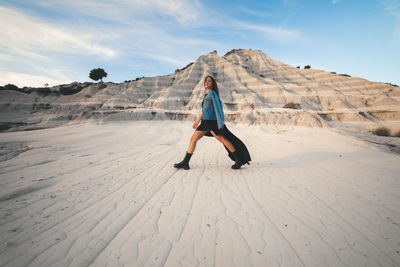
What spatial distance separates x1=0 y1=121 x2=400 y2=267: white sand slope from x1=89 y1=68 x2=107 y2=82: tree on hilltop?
68.2 meters

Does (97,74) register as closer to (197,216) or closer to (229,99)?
(229,99)

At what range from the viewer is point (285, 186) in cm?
300

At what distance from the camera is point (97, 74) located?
59.6 metres

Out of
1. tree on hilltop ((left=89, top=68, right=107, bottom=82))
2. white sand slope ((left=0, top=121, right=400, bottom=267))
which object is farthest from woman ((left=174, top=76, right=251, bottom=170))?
tree on hilltop ((left=89, top=68, right=107, bottom=82))

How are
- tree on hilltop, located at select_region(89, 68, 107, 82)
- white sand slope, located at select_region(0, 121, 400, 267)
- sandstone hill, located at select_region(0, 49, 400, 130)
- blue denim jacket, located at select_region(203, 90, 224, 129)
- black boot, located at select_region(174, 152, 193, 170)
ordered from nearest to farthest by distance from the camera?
white sand slope, located at select_region(0, 121, 400, 267) → blue denim jacket, located at select_region(203, 90, 224, 129) → black boot, located at select_region(174, 152, 193, 170) → sandstone hill, located at select_region(0, 49, 400, 130) → tree on hilltop, located at select_region(89, 68, 107, 82)

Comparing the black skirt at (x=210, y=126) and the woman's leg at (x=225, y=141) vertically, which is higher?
the black skirt at (x=210, y=126)

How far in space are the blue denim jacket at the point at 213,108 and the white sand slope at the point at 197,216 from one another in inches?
49.2

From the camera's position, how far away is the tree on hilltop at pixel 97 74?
59.2 metres

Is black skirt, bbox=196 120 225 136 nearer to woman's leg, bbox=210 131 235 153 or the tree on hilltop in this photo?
woman's leg, bbox=210 131 235 153

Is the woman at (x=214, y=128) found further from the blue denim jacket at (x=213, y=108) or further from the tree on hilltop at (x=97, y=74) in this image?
the tree on hilltop at (x=97, y=74)

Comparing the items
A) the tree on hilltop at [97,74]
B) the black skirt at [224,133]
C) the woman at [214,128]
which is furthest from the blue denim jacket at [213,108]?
the tree on hilltop at [97,74]

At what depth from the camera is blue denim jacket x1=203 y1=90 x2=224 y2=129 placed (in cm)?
361

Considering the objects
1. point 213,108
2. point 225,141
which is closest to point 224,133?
point 225,141

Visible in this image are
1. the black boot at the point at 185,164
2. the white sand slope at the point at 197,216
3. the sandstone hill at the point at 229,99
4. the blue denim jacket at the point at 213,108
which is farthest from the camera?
the sandstone hill at the point at 229,99
